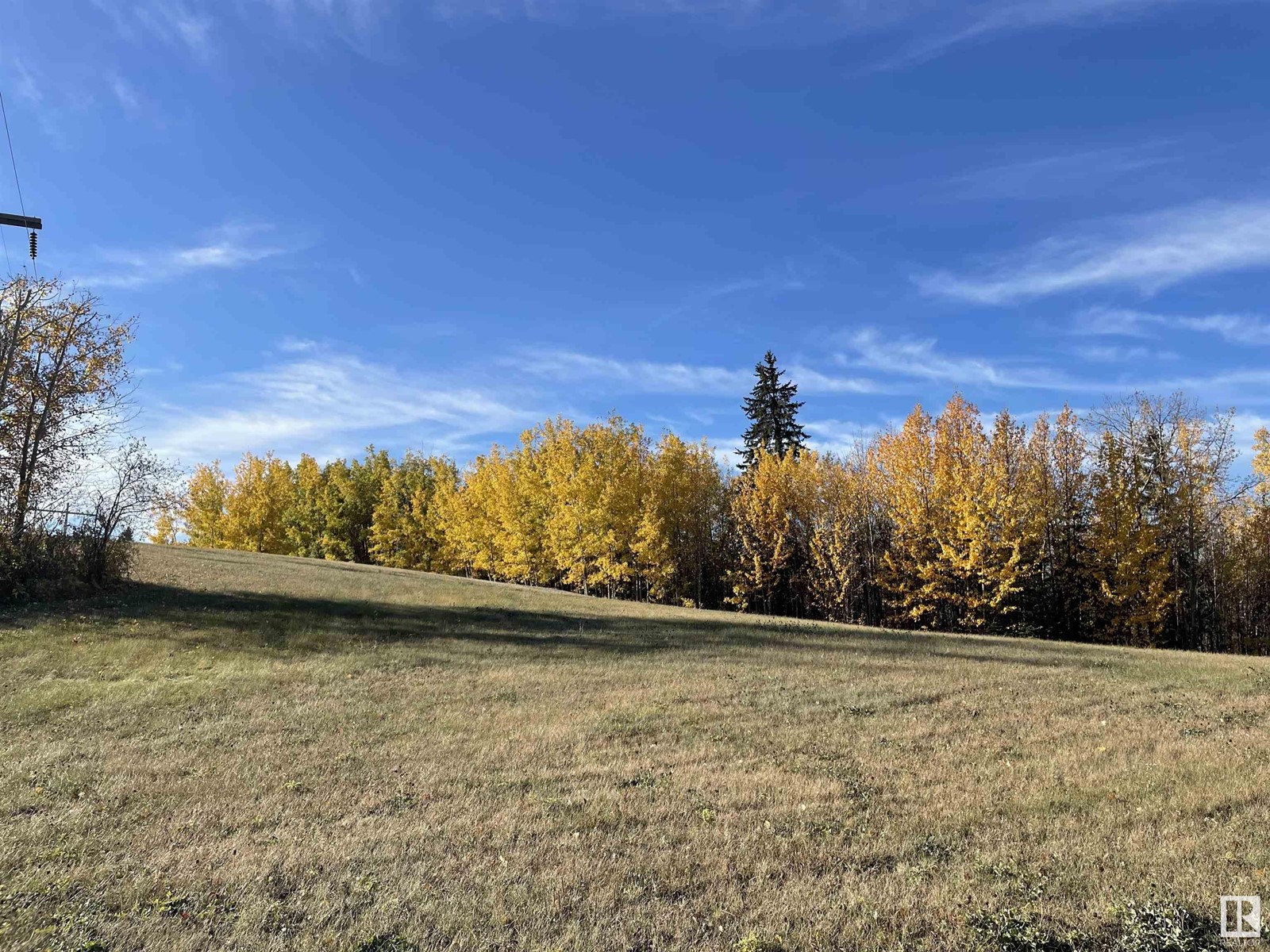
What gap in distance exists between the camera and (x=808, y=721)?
1278 centimetres

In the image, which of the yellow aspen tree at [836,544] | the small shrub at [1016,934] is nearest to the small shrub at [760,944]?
the small shrub at [1016,934]

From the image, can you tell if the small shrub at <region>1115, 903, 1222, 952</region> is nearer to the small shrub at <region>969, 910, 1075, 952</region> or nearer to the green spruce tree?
the small shrub at <region>969, 910, 1075, 952</region>

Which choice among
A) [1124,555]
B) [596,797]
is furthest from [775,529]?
[596,797]

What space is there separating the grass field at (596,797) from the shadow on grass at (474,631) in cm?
102

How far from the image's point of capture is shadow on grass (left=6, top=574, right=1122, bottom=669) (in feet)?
66.2

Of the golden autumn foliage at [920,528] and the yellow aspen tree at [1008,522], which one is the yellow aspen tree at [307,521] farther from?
the yellow aspen tree at [1008,522]

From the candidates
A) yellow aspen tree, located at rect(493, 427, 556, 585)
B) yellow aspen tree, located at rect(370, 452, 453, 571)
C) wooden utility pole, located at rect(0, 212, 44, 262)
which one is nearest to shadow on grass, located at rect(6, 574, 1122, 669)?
wooden utility pole, located at rect(0, 212, 44, 262)

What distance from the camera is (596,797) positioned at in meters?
8.72

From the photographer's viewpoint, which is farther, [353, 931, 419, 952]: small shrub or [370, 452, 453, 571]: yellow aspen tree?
[370, 452, 453, 571]: yellow aspen tree

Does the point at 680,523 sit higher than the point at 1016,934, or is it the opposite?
the point at 680,523

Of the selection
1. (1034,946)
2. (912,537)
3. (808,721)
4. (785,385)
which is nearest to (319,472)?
(785,385)

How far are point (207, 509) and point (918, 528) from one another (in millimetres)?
64007

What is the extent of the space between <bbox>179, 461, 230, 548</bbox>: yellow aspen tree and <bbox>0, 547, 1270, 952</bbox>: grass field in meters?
53.6

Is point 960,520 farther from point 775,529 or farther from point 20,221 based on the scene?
point 20,221
